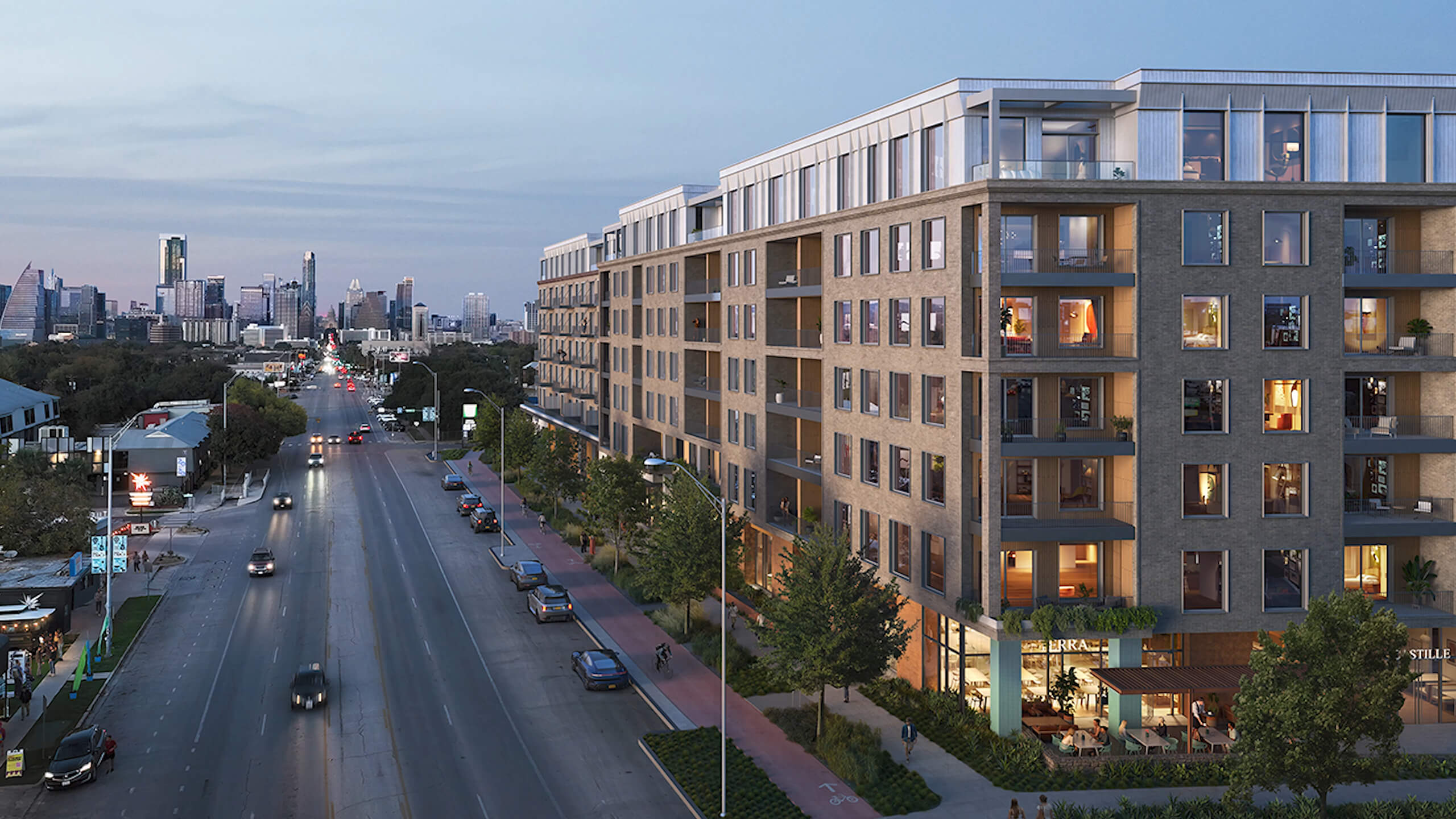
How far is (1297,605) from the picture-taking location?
110ft

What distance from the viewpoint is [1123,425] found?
33.4 m

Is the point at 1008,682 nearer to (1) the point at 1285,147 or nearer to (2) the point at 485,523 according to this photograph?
(1) the point at 1285,147

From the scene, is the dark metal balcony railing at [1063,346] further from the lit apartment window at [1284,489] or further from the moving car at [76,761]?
the moving car at [76,761]

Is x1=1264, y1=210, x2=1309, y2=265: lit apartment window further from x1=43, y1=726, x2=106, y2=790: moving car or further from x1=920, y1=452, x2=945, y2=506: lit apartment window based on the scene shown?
x1=43, y1=726, x2=106, y2=790: moving car

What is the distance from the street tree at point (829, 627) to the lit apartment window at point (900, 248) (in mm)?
10909

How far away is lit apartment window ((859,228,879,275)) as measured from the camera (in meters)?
40.4

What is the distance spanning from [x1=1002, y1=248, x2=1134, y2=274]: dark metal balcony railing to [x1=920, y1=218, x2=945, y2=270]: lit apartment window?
102 inches

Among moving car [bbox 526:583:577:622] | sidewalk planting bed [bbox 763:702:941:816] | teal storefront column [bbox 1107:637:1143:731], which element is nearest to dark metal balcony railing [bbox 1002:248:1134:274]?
teal storefront column [bbox 1107:637:1143:731]

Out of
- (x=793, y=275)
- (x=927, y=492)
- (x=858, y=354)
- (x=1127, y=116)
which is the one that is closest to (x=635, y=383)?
(x=793, y=275)

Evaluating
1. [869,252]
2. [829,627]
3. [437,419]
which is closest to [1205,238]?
[869,252]

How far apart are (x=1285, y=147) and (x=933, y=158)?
1107cm

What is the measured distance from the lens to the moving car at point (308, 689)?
116ft

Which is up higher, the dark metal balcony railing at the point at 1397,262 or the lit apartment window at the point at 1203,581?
the dark metal balcony railing at the point at 1397,262

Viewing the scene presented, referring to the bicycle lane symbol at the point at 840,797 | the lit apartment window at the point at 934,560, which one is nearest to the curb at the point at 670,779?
the bicycle lane symbol at the point at 840,797
